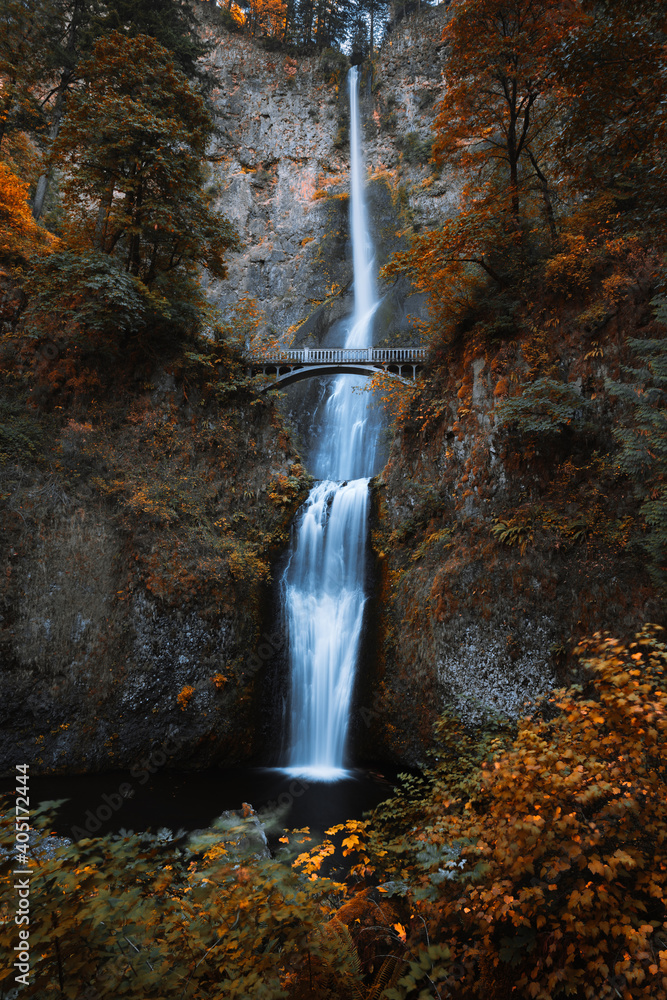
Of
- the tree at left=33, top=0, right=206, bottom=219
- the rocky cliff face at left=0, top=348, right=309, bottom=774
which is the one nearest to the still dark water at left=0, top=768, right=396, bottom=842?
the rocky cliff face at left=0, top=348, right=309, bottom=774

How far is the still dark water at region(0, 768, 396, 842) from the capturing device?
7.40m

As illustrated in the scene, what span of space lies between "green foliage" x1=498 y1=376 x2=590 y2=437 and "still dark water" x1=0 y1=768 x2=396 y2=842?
6695 mm

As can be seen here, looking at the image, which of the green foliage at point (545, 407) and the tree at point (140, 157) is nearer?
the green foliage at point (545, 407)

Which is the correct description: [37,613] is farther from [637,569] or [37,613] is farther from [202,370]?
[637,569]

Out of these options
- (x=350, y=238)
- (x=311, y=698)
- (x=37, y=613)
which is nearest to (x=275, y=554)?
(x=311, y=698)

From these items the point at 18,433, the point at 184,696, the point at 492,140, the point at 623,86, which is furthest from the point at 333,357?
the point at 184,696

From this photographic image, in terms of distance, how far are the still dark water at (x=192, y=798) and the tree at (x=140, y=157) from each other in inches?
445

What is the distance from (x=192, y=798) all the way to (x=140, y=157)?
46.1ft

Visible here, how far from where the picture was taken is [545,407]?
303 inches

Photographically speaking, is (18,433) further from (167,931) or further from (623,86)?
(623,86)

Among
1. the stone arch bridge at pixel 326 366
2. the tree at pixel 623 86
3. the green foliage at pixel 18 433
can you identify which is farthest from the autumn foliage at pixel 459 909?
the stone arch bridge at pixel 326 366

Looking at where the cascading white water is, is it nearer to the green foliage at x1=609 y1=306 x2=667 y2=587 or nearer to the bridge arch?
the bridge arch

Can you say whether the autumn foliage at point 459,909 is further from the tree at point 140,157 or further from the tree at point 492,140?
the tree at point 140,157

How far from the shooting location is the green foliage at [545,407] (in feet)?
24.7
